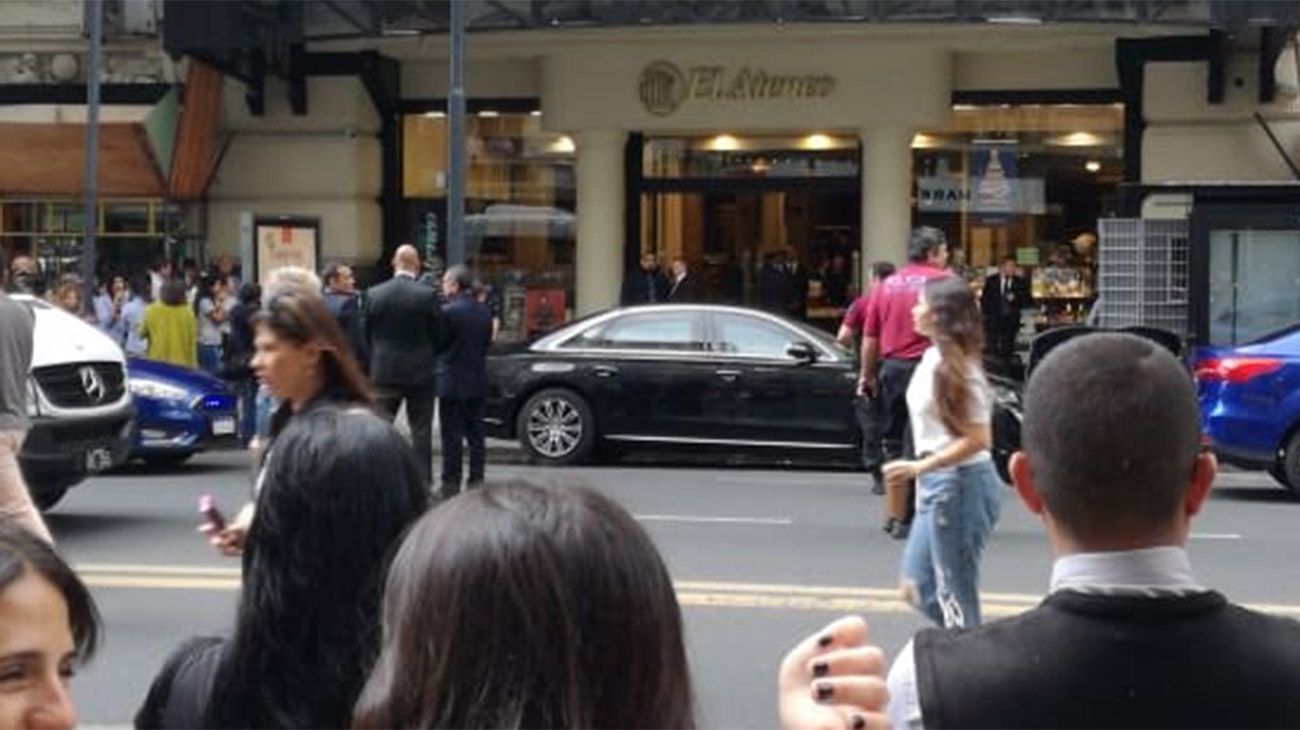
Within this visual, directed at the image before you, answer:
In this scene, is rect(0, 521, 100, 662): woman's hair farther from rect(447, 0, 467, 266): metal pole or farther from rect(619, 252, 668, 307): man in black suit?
rect(619, 252, 668, 307): man in black suit

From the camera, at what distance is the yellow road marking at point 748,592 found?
390 inches

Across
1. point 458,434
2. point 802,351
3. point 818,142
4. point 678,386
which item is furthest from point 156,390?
point 818,142

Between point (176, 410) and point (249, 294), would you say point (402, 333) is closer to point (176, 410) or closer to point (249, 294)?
point (176, 410)

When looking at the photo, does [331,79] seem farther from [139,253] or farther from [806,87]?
[806,87]

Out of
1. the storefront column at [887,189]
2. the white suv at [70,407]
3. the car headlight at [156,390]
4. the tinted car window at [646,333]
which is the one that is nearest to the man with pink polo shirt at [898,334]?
the tinted car window at [646,333]

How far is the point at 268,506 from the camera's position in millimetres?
3803

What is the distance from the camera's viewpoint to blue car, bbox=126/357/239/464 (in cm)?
1630

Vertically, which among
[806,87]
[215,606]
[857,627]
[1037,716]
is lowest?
[215,606]

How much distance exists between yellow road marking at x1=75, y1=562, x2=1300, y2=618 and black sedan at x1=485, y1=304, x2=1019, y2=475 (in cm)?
646

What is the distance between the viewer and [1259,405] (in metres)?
15.3

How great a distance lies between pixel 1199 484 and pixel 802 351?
14311mm

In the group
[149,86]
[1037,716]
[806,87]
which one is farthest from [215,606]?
[149,86]

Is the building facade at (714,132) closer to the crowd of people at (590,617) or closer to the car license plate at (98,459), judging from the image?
the car license plate at (98,459)

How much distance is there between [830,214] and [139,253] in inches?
346
